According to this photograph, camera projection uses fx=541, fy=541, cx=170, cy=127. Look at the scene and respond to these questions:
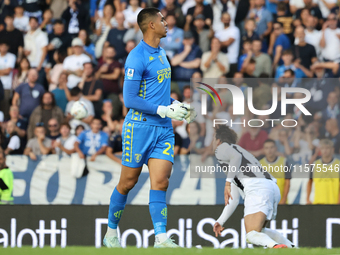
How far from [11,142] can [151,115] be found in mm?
4908

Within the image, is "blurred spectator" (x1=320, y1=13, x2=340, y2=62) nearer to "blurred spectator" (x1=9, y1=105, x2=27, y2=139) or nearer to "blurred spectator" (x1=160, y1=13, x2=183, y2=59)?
"blurred spectator" (x1=160, y1=13, x2=183, y2=59)

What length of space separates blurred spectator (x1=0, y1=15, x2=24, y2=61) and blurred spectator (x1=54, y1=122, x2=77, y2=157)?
7.72ft

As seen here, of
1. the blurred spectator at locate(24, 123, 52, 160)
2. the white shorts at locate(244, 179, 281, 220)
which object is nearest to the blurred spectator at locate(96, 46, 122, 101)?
the blurred spectator at locate(24, 123, 52, 160)

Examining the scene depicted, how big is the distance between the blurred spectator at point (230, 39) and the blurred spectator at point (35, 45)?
3437 mm

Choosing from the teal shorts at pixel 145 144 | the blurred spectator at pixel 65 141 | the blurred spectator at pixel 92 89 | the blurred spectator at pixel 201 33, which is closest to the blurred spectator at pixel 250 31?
the blurred spectator at pixel 201 33

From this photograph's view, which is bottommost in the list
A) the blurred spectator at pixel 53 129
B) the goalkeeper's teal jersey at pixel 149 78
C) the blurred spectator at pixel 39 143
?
the blurred spectator at pixel 39 143

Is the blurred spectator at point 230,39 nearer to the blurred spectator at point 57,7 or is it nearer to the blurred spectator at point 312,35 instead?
the blurred spectator at point 312,35

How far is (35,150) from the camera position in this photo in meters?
9.16

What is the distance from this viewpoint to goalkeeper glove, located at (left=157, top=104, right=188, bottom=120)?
191 inches

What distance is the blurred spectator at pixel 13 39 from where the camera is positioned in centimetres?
1078

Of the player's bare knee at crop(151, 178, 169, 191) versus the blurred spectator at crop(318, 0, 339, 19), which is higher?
the blurred spectator at crop(318, 0, 339, 19)

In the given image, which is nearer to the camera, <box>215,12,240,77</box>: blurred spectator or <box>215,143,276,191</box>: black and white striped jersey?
<box>215,143,276,191</box>: black and white striped jersey

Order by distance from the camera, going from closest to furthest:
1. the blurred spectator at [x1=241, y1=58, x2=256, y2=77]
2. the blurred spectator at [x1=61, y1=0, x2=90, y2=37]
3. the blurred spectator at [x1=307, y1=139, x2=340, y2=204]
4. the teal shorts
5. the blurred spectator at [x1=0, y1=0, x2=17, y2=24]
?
the teal shorts
the blurred spectator at [x1=307, y1=139, x2=340, y2=204]
the blurred spectator at [x1=241, y1=58, x2=256, y2=77]
the blurred spectator at [x1=61, y1=0, x2=90, y2=37]
the blurred spectator at [x1=0, y1=0, x2=17, y2=24]

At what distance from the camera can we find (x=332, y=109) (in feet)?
29.5
